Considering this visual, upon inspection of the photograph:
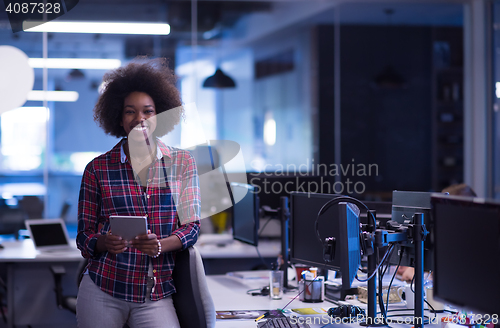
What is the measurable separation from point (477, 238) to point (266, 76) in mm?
4545

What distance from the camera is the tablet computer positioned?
5.74 feet

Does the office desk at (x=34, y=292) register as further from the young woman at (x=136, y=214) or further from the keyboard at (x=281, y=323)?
the keyboard at (x=281, y=323)

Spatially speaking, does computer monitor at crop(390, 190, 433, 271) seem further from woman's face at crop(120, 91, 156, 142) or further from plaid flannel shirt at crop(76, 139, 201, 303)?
woman's face at crop(120, 91, 156, 142)

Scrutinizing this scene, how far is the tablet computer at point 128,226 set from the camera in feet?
5.74

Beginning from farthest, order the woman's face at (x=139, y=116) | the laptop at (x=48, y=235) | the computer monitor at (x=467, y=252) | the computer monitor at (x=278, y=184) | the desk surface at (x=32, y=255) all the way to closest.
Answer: the laptop at (x=48, y=235), the desk surface at (x=32, y=255), the computer monitor at (x=278, y=184), the woman's face at (x=139, y=116), the computer monitor at (x=467, y=252)

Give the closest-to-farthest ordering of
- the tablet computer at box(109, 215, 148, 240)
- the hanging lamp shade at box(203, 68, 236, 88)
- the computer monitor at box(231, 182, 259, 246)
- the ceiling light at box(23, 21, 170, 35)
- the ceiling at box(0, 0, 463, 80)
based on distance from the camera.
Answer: the tablet computer at box(109, 215, 148, 240)
the computer monitor at box(231, 182, 259, 246)
the ceiling light at box(23, 21, 170, 35)
the ceiling at box(0, 0, 463, 80)
the hanging lamp shade at box(203, 68, 236, 88)

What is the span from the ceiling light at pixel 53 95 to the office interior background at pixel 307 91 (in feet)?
0.15

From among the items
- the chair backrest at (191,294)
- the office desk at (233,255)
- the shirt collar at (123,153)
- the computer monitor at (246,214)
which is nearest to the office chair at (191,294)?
the chair backrest at (191,294)

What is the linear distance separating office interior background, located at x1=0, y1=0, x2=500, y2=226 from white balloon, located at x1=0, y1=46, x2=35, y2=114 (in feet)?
0.26

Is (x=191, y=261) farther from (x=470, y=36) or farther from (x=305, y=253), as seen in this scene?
(x=470, y=36)

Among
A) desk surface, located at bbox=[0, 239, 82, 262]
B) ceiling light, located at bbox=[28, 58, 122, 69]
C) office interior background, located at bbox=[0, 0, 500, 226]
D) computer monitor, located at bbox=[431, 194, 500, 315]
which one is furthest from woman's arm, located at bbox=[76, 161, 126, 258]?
ceiling light, located at bbox=[28, 58, 122, 69]

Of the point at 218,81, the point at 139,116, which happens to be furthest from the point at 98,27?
the point at 139,116

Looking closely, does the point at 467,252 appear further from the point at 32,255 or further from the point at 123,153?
the point at 32,255

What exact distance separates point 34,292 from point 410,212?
277cm
